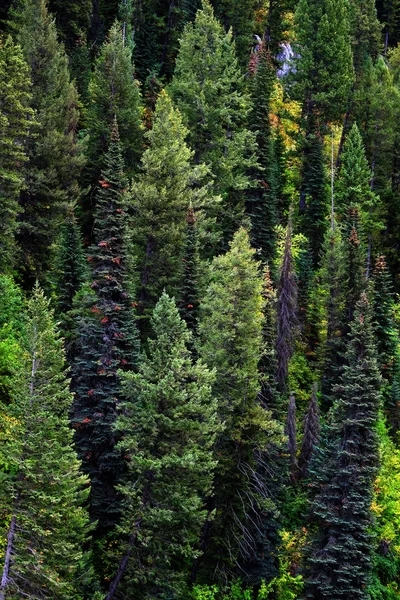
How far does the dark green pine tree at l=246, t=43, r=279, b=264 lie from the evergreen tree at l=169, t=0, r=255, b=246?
1064 mm

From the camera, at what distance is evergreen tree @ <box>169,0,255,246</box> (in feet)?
132

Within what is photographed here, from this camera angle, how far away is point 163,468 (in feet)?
72.4

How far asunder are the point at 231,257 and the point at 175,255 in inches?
305

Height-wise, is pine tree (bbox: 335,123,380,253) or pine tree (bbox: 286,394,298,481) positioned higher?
pine tree (bbox: 335,123,380,253)

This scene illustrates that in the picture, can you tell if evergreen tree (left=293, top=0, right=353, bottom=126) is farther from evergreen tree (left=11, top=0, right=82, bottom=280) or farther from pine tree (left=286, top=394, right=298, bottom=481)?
pine tree (left=286, top=394, right=298, bottom=481)

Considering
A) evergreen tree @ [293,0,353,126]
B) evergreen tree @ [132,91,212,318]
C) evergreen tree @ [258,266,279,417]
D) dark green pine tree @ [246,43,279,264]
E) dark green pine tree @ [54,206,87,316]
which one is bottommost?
evergreen tree @ [258,266,279,417]

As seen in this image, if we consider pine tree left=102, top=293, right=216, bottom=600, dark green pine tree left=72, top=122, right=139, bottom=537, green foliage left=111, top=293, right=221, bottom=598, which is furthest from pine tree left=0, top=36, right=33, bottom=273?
pine tree left=102, top=293, right=216, bottom=600

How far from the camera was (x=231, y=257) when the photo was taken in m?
26.3

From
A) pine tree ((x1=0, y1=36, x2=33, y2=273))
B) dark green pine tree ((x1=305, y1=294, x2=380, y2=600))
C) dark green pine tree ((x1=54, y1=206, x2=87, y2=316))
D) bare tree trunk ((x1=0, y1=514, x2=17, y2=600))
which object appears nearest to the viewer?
bare tree trunk ((x1=0, y1=514, x2=17, y2=600))

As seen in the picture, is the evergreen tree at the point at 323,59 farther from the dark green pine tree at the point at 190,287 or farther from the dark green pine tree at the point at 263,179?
Answer: the dark green pine tree at the point at 190,287

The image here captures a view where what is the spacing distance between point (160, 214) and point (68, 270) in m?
5.79

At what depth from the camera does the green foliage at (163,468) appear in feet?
Answer: 71.3

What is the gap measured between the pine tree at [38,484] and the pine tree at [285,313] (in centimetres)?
1732

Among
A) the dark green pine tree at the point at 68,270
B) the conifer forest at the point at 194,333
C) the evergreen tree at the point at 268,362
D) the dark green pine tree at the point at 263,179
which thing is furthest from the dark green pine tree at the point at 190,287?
the dark green pine tree at the point at 263,179
